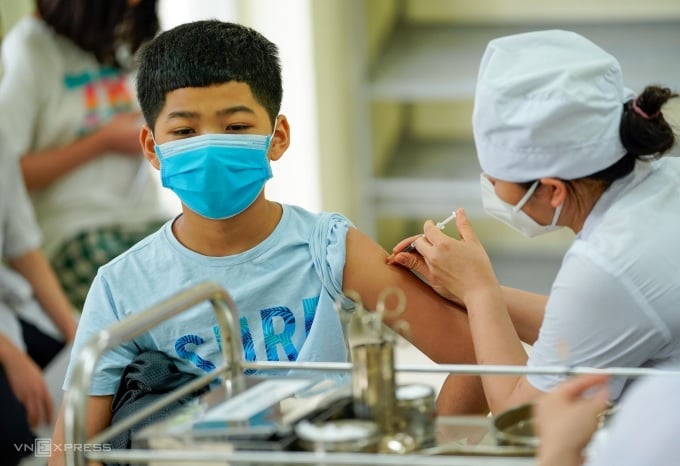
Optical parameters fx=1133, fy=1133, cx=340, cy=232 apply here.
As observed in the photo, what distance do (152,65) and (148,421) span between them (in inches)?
22.2

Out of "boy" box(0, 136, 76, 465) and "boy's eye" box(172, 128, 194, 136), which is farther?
"boy" box(0, 136, 76, 465)

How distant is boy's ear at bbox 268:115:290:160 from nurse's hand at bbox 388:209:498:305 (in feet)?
0.87

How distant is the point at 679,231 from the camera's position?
5.13ft

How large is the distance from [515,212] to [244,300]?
435mm

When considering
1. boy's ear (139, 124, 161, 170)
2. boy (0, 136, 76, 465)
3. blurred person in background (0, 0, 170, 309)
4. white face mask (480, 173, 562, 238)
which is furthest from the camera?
blurred person in background (0, 0, 170, 309)

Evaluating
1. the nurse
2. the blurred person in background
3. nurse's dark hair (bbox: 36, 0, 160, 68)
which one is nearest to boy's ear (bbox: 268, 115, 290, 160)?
the nurse

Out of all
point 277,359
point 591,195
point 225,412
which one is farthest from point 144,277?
point 591,195

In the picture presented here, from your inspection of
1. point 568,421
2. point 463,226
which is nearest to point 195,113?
point 463,226

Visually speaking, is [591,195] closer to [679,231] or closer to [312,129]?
[679,231]

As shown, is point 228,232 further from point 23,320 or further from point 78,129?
point 78,129

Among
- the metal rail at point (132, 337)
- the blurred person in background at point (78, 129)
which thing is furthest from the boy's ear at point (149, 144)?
the blurred person in background at point (78, 129)

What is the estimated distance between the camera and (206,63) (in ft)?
5.74

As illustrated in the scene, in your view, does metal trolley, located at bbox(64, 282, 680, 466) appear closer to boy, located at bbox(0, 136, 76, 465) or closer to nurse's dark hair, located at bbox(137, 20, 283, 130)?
nurse's dark hair, located at bbox(137, 20, 283, 130)

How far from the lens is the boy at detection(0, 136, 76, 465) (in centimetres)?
264
